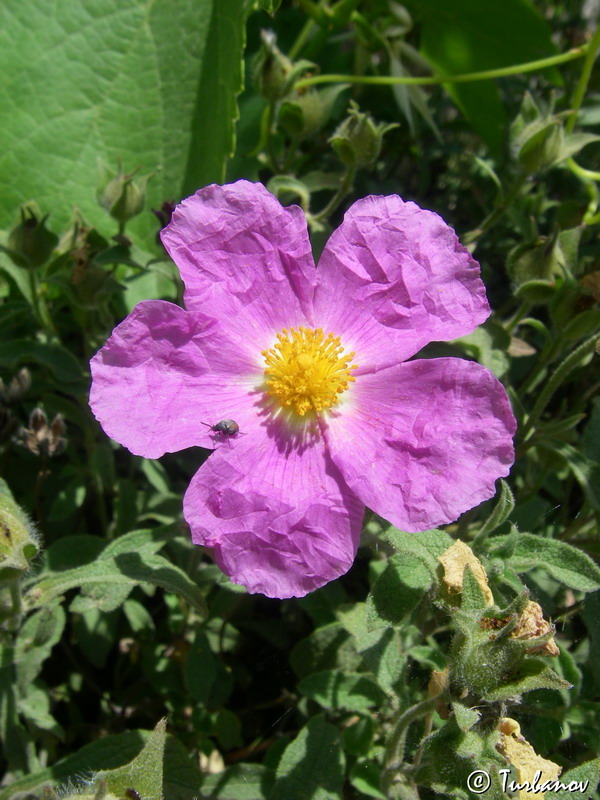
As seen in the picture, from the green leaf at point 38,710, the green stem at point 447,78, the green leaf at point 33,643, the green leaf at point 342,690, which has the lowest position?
the green leaf at point 38,710

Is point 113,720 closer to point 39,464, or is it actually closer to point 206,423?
point 39,464

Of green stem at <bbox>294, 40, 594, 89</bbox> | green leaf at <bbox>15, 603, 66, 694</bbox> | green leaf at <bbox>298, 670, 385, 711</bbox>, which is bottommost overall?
green leaf at <bbox>298, 670, 385, 711</bbox>

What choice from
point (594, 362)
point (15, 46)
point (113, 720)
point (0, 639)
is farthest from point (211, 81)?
point (113, 720)

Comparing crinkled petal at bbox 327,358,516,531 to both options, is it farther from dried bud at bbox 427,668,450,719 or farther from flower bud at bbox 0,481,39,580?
flower bud at bbox 0,481,39,580

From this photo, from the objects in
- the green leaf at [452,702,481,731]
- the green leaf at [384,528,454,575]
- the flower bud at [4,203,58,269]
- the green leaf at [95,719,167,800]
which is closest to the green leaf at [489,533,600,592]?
the green leaf at [384,528,454,575]

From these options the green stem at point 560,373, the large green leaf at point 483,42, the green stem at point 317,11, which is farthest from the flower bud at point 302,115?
the green stem at point 560,373

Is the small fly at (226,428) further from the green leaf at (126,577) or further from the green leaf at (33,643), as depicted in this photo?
the green leaf at (33,643)
